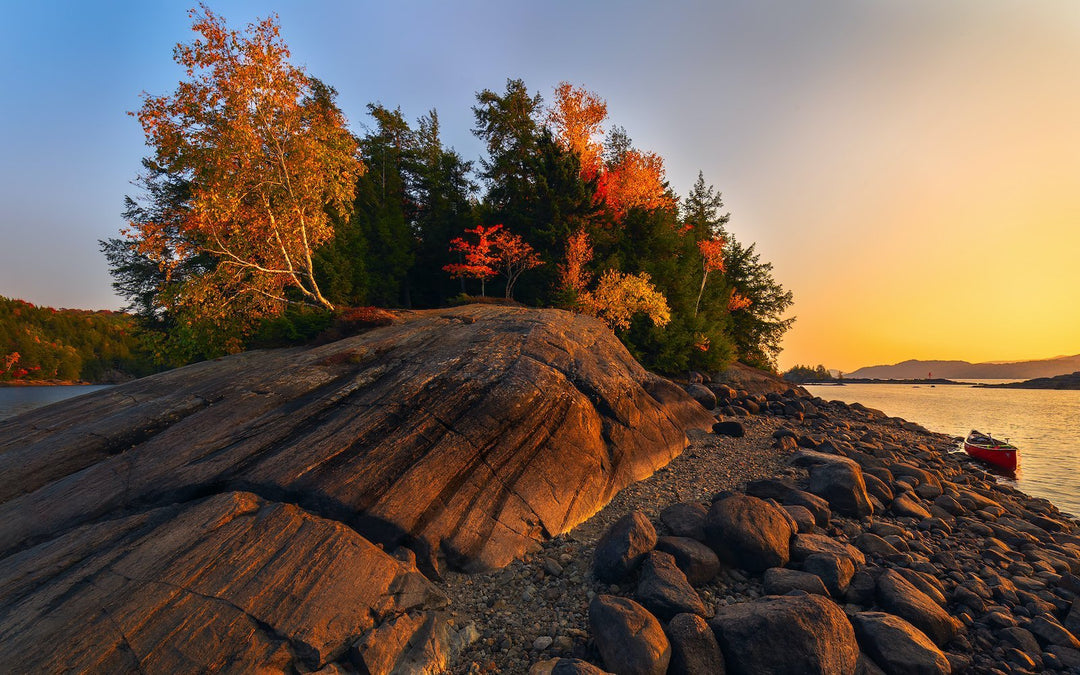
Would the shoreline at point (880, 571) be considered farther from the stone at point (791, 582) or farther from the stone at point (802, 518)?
the stone at point (802, 518)

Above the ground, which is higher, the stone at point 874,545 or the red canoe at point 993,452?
the red canoe at point 993,452

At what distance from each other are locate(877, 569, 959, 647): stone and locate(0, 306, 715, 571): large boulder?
20.2 ft

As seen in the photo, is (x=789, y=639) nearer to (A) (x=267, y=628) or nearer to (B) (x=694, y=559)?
(B) (x=694, y=559)

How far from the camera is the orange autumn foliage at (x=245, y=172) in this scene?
62.8 ft

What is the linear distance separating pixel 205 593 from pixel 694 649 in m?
7.47

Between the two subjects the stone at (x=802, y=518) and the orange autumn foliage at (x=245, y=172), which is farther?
the orange autumn foliage at (x=245, y=172)

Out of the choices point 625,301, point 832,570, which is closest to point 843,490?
point 832,570

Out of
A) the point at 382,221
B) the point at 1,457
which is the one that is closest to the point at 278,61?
the point at 382,221

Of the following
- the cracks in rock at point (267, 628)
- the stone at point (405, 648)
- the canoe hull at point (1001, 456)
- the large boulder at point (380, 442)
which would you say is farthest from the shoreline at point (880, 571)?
the canoe hull at point (1001, 456)

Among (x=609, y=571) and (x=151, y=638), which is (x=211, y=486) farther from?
(x=609, y=571)

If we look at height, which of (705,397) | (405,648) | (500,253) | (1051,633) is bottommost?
(405,648)

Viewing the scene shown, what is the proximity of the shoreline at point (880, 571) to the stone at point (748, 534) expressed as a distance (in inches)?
14.2

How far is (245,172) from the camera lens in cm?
2011

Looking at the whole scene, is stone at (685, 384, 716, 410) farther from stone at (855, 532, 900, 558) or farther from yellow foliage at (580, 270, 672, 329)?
stone at (855, 532, 900, 558)
